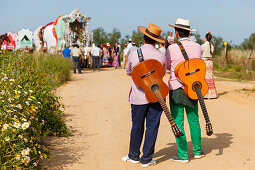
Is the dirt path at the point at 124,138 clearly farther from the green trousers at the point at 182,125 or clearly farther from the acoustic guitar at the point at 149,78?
the acoustic guitar at the point at 149,78

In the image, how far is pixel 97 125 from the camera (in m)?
7.97

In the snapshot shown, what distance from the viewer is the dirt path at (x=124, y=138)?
5.41m

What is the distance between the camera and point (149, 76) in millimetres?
5043

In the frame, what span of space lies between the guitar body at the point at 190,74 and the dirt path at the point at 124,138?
Answer: 1.04m

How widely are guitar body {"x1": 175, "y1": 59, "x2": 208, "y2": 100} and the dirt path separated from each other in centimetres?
104

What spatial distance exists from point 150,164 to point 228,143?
178 centimetres

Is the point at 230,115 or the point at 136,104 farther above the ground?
the point at 136,104

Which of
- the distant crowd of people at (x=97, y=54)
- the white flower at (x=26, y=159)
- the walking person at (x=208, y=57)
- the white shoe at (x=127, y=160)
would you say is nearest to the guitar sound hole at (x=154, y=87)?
the white shoe at (x=127, y=160)

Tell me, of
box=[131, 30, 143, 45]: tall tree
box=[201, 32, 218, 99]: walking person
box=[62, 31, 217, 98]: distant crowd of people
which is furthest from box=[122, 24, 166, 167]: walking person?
box=[131, 30, 143, 45]: tall tree

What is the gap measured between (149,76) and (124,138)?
2.19 meters

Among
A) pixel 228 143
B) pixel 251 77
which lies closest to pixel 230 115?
pixel 228 143

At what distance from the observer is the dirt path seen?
541 cm

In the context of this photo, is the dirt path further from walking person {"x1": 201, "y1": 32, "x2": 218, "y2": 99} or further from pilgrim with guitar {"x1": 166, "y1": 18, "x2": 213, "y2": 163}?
pilgrim with guitar {"x1": 166, "y1": 18, "x2": 213, "y2": 163}

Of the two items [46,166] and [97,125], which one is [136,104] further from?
[97,125]
